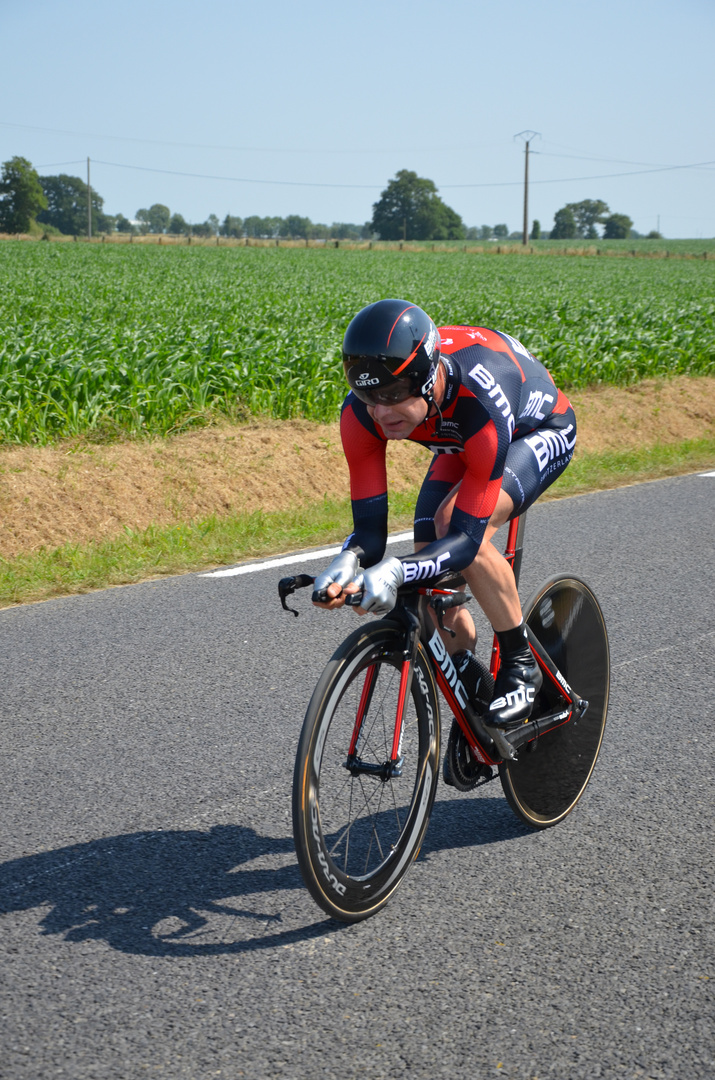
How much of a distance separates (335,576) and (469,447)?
0.65 m

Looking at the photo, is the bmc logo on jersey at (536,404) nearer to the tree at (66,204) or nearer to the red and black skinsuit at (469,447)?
the red and black skinsuit at (469,447)

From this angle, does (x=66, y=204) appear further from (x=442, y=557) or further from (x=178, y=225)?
(x=442, y=557)

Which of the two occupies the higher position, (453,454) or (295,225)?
(295,225)

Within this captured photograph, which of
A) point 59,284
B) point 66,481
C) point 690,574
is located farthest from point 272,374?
point 59,284

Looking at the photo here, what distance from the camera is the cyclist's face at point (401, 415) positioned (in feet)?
9.32

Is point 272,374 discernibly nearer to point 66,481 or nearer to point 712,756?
point 66,481

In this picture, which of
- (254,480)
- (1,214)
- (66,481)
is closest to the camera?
(66,481)

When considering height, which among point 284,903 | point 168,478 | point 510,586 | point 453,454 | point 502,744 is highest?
point 453,454

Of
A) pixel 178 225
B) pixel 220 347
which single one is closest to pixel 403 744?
pixel 220 347

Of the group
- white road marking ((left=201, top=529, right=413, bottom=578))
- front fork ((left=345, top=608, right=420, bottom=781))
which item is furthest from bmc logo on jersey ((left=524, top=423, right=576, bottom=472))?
white road marking ((left=201, top=529, right=413, bottom=578))

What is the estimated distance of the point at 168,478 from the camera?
340 inches

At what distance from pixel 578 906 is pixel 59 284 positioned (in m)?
24.2

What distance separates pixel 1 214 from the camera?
11562 centimetres

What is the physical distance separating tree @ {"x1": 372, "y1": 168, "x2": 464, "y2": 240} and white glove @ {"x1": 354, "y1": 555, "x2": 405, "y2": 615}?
478ft
